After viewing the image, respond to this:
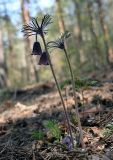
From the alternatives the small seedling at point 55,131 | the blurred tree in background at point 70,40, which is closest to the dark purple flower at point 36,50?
the small seedling at point 55,131

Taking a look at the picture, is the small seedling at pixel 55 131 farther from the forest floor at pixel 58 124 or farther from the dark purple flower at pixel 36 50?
the dark purple flower at pixel 36 50

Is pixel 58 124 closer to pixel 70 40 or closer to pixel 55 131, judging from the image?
pixel 55 131

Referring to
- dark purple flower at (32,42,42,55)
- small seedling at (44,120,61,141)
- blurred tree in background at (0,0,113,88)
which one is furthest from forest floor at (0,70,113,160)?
blurred tree in background at (0,0,113,88)

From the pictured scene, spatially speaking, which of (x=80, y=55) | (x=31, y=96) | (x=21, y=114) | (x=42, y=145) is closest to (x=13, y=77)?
(x=80, y=55)

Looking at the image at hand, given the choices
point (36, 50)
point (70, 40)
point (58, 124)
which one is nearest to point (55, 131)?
point (58, 124)

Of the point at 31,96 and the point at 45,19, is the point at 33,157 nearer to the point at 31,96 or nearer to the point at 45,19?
the point at 45,19

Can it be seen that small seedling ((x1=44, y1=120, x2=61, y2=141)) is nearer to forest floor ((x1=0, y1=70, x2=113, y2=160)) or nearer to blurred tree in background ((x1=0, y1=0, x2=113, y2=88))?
forest floor ((x1=0, y1=70, x2=113, y2=160))

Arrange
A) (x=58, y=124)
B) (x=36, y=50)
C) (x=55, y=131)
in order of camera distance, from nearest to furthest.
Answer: (x=36, y=50) < (x=55, y=131) < (x=58, y=124)

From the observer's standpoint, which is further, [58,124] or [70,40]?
[70,40]

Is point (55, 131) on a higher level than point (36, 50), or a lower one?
lower
